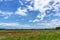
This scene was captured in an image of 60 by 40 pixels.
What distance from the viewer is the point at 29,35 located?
9.74 meters

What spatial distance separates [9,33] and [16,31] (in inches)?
14.8

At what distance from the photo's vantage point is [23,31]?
9.92 metres

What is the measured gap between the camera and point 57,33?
10258mm

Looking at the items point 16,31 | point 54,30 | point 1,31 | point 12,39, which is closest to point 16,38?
point 12,39

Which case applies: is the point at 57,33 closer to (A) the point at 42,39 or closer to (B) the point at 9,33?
(A) the point at 42,39

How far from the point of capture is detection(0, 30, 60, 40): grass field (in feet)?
31.0

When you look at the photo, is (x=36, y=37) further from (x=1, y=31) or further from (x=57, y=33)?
(x=1, y=31)

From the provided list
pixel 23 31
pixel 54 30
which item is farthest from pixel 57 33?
pixel 23 31

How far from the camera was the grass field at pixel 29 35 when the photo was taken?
31.0 feet

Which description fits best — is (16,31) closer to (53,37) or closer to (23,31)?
(23,31)

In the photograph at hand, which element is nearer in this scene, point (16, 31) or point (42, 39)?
point (42, 39)

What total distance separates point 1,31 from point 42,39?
7.88ft

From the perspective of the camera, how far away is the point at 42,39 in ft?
31.0

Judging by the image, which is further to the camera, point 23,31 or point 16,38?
point 23,31
